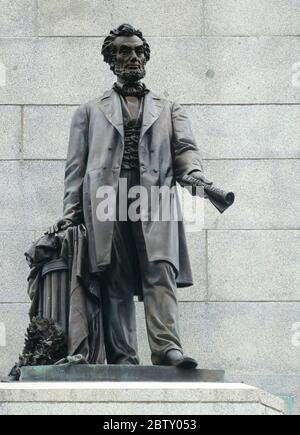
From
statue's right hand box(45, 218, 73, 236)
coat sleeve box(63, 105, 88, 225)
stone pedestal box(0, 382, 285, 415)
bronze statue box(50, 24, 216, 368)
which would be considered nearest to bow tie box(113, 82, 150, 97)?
bronze statue box(50, 24, 216, 368)

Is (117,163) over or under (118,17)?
under

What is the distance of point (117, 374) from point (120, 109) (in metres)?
2.18

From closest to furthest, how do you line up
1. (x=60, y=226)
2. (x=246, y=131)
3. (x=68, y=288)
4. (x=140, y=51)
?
(x=68, y=288)
(x=60, y=226)
(x=140, y=51)
(x=246, y=131)

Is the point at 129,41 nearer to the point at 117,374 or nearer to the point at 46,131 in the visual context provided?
the point at 46,131

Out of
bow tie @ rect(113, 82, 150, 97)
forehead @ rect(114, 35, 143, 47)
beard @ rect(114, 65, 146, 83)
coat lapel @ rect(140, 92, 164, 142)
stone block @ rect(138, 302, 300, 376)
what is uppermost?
forehead @ rect(114, 35, 143, 47)

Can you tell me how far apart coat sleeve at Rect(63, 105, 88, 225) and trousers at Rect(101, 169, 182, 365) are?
0.35 metres

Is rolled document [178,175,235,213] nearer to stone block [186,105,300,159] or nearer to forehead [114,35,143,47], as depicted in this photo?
forehead [114,35,143,47]

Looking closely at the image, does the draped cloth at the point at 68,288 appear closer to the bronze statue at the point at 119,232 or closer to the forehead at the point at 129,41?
the bronze statue at the point at 119,232

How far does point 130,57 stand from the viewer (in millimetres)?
12250

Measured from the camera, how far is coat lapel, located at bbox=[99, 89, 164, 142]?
1211 centimetres

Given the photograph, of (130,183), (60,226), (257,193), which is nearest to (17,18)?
(257,193)

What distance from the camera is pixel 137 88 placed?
40.5 feet

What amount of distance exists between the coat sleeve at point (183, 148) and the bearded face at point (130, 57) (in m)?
0.42
